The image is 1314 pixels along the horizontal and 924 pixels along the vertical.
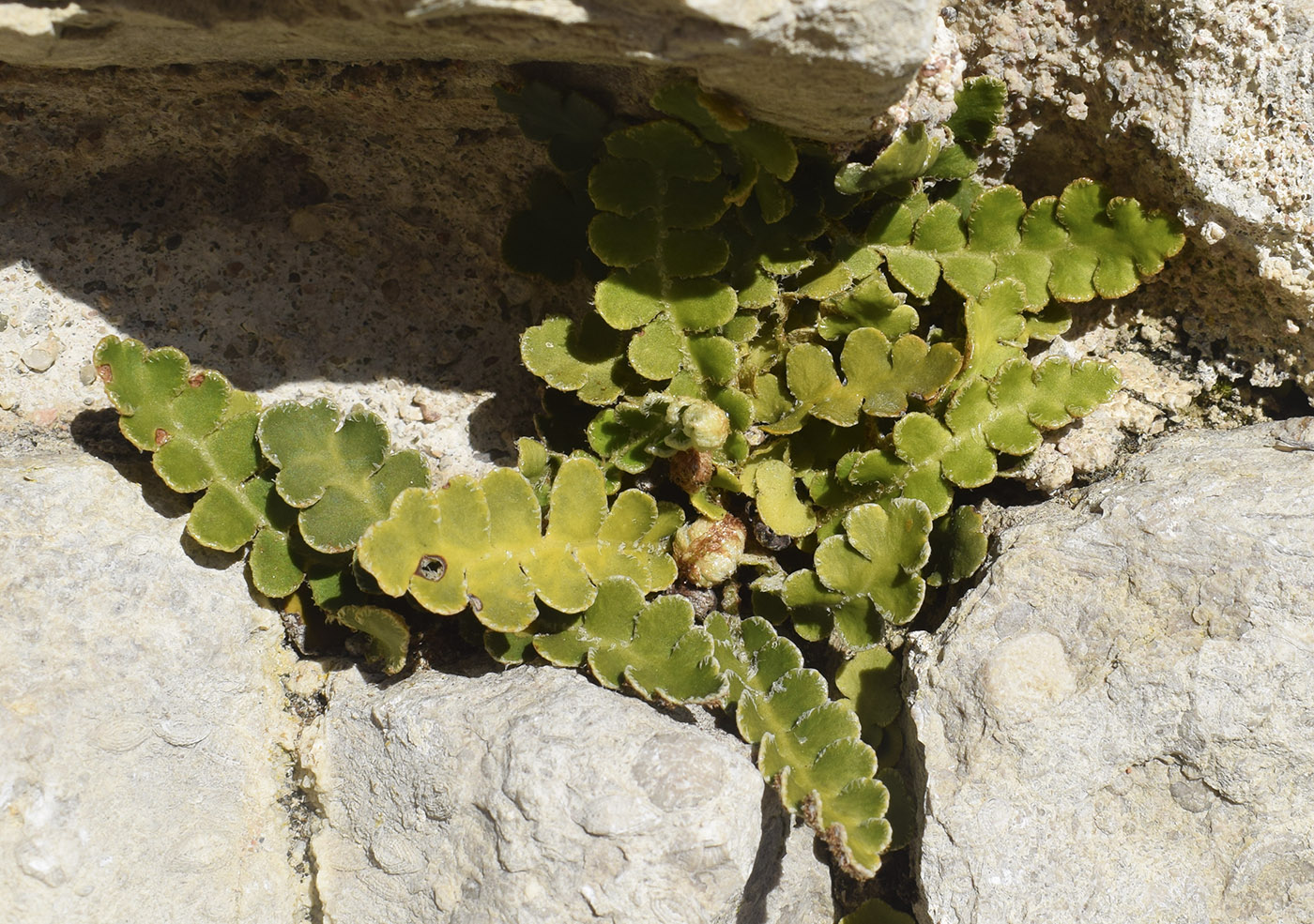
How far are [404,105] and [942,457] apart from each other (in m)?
1.73

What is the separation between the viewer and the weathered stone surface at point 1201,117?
255cm

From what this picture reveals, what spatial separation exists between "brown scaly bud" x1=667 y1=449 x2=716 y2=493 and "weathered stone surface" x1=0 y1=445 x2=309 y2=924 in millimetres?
1163

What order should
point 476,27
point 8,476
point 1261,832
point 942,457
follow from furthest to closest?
point 942,457 < point 8,476 < point 1261,832 < point 476,27

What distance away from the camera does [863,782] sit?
2461 millimetres

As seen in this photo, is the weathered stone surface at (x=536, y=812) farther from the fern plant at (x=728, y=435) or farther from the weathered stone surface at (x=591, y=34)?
the weathered stone surface at (x=591, y=34)

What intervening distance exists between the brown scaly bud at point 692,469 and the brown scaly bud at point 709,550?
11 centimetres

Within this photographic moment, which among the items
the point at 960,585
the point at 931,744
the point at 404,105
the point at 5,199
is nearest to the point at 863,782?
the point at 931,744

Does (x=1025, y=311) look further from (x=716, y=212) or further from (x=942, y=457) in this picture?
(x=716, y=212)

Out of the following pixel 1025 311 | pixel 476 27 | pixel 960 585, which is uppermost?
pixel 476 27

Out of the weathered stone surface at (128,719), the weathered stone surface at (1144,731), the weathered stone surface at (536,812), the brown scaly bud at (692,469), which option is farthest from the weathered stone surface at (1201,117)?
the weathered stone surface at (128,719)

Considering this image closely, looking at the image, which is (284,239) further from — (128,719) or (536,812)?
(536,812)

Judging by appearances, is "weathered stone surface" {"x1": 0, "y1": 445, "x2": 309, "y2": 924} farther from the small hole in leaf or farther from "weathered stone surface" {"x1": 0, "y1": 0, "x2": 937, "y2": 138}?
"weathered stone surface" {"x1": 0, "y1": 0, "x2": 937, "y2": 138}

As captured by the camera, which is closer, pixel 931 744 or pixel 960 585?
pixel 931 744

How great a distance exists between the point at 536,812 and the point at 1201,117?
236cm
